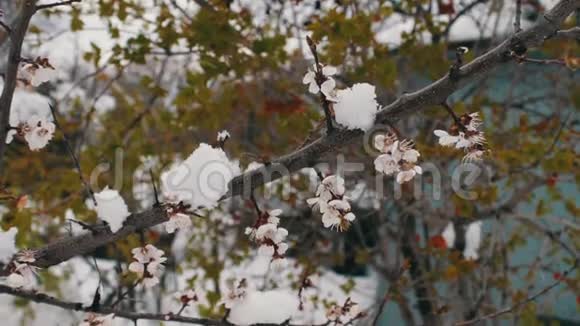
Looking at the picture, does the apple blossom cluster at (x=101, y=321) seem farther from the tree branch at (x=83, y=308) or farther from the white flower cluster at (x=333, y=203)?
the white flower cluster at (x=333, y=203)

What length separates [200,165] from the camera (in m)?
1.45

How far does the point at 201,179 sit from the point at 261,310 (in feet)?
1.90

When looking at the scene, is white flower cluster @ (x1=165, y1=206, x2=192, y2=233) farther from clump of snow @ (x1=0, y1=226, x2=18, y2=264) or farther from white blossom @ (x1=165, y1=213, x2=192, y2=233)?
clump of snow @ (x1=0, y1=226, x2=18, y2=264)

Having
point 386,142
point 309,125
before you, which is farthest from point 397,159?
point 309,125

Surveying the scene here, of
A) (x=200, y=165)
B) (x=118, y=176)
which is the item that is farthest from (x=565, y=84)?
(x=200, y=165)

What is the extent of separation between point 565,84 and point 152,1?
2.77m

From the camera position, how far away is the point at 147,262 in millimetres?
1609

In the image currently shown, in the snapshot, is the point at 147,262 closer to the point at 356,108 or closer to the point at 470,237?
the point at 356,108

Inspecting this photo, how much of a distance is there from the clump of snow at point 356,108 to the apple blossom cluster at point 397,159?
0.25 feet

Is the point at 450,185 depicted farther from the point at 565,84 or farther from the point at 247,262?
the point at 247,262

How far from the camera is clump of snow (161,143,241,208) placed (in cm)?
138

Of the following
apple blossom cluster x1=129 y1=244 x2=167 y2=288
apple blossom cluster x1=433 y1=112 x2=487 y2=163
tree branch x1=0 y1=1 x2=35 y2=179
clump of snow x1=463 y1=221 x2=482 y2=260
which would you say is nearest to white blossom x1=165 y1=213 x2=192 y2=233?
apple blossom cluster x1=129 y1=244 x2=167 y2=288

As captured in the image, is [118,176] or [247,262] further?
[247,262]

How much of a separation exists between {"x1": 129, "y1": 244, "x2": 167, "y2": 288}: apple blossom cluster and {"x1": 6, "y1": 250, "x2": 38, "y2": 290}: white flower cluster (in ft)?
0.78
